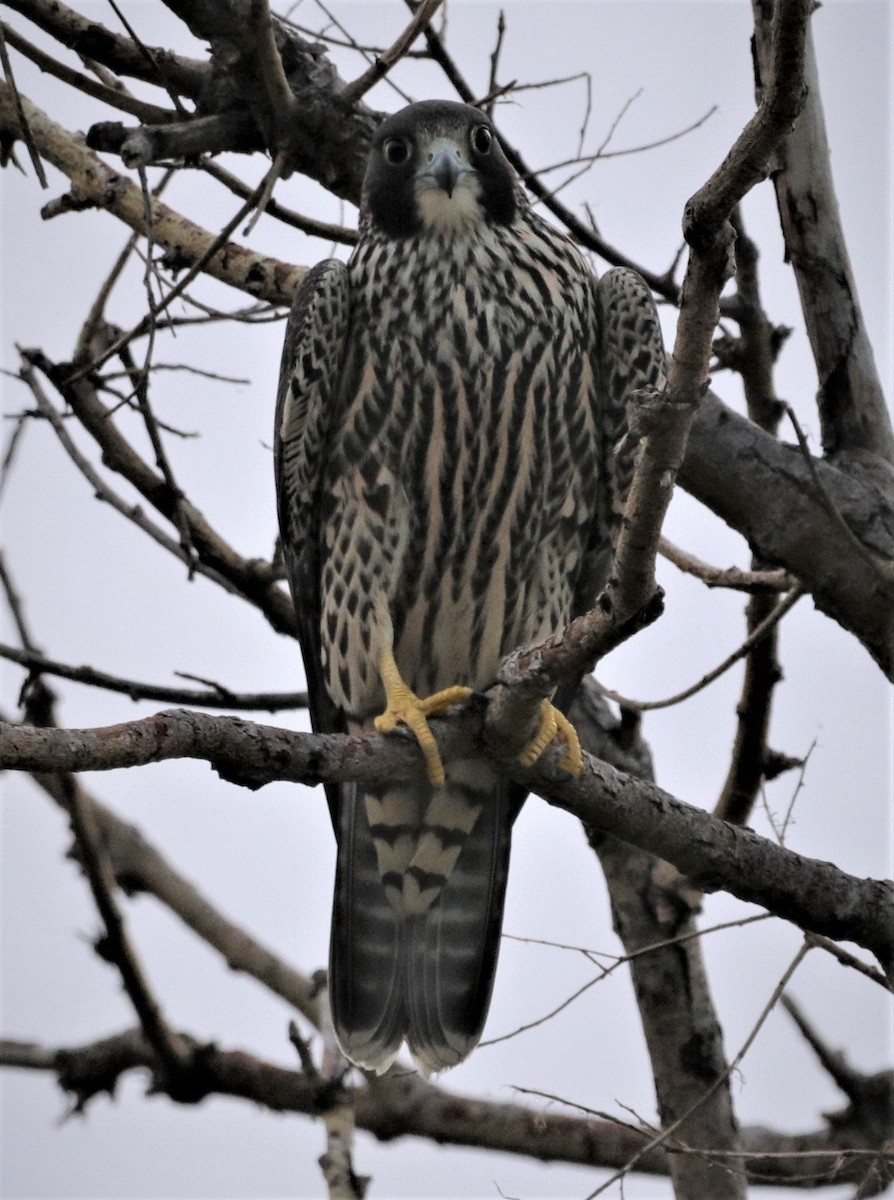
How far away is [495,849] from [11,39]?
2.51 m

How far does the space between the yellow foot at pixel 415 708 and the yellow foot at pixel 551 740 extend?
7.3 inches

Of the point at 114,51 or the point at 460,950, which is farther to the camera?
the point at 460,950

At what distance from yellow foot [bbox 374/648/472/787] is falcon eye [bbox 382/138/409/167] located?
1.34m

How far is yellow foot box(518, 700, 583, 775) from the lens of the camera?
11.0 ft

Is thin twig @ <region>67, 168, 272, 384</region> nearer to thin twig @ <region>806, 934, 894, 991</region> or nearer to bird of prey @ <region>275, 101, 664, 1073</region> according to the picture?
bird of prey @ <region>275, 101, 664, 1073</region>

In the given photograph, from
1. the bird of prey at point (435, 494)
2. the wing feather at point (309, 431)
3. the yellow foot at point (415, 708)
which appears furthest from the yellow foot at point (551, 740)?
the wing feather at point (309, 431)

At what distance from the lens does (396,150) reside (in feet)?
13.6

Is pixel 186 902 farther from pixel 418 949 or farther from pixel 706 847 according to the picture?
pixel 706 847

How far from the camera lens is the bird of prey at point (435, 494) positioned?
3.95 metres

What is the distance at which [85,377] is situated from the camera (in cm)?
406

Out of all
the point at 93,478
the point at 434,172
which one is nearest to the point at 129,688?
the point at 93,478

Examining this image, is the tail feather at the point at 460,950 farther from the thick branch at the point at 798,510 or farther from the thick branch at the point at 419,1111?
the thick branch at the point at 798,510

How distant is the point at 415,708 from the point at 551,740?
0.43m

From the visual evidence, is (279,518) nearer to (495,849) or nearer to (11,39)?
(495,849)
